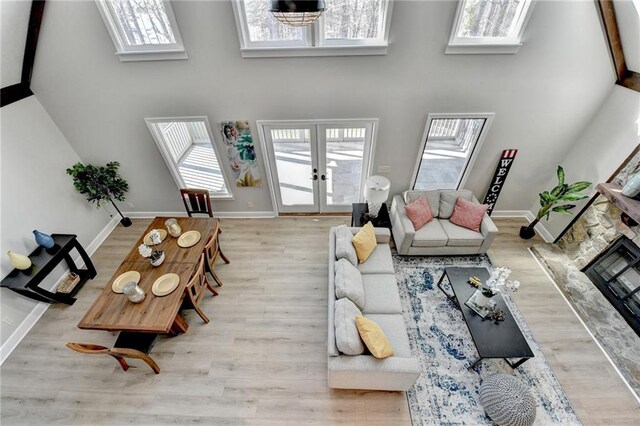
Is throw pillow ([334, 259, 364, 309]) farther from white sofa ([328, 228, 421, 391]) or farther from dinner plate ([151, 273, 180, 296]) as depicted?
dinner plate ([151, 273, 180, 296])

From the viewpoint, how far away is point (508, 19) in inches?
139

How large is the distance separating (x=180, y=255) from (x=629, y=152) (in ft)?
20.0

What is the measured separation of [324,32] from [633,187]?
4315 mm

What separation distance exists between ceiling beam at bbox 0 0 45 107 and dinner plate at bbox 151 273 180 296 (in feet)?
10.2

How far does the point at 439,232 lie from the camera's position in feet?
14.5

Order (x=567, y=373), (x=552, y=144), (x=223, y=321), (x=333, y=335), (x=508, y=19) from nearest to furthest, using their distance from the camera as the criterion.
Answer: (x=333, y=335) → (x=567, y=373) → (x=508, y=19) → (x=223, y=321) → (x=552, y=144)

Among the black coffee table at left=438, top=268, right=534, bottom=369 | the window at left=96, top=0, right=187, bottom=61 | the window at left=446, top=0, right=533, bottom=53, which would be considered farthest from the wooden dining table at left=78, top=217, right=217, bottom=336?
the window at left=446, top=0, right=533, bottom=53

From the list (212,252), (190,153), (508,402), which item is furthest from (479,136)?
Answer: (190,153)

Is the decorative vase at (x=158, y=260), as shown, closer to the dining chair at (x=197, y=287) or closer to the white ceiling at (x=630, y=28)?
the dining chair at (x=197, y=287)

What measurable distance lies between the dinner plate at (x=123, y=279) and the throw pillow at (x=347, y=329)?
8.01ft

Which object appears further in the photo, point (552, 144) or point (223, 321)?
point (552, 144)

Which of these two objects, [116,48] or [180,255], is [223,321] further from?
[116,48]

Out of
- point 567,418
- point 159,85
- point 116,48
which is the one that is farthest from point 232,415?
point 116,48

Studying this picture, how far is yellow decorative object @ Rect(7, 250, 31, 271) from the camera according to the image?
3507mm
